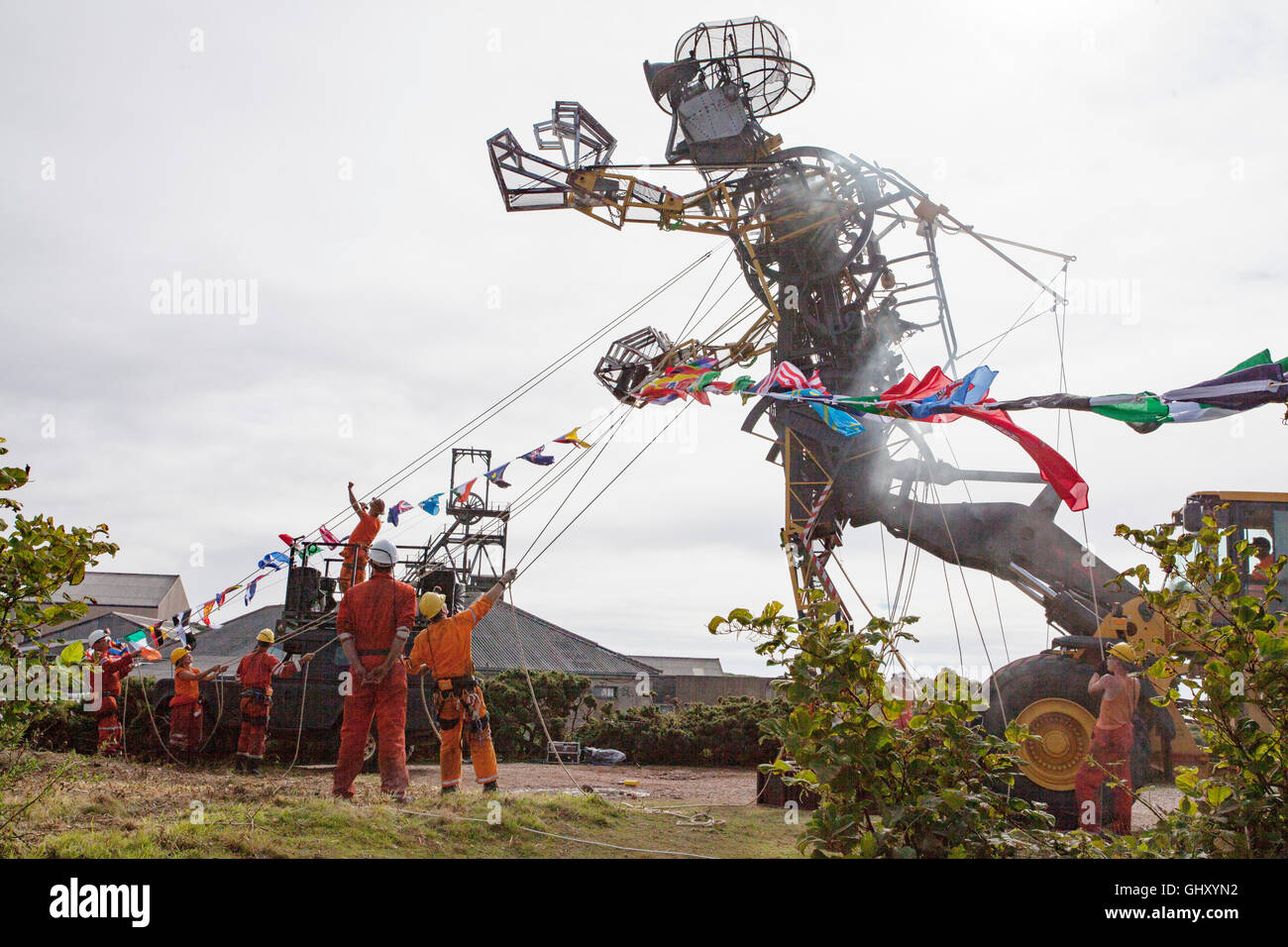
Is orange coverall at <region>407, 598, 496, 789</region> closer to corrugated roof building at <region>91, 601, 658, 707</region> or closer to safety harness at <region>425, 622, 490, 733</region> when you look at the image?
safety harness at <region>425, 622, 490, 733</region>

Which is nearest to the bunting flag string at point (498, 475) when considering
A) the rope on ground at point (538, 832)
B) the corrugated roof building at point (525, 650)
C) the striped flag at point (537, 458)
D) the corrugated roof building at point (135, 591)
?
the striped flag at point (537, 458)

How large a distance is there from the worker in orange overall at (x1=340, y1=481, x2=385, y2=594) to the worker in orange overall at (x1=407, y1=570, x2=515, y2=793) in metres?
1.73

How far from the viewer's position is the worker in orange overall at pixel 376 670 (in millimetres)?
7250

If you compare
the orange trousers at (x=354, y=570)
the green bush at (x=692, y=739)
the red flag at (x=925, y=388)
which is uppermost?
the red flag at (x=925, y=388)

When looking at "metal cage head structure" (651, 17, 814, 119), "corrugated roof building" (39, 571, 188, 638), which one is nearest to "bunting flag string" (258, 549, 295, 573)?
"metal cage head structure" (651, 17, 814, 119)

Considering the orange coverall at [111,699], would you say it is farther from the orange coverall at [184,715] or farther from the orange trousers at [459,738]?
the orange trousers at [459,738]

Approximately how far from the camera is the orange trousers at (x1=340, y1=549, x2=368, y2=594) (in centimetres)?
1015

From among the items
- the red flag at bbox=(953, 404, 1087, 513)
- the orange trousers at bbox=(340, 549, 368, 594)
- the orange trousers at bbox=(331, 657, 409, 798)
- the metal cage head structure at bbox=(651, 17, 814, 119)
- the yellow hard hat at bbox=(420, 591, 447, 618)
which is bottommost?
the orange trousers at bbox=(331, 657, 409, 798)

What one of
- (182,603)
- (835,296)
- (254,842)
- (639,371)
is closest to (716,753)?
(639,371)

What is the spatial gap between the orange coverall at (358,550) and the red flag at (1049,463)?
623 centimetres

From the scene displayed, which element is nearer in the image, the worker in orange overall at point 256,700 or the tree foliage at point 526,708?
the worker in orange overall at point 256,700

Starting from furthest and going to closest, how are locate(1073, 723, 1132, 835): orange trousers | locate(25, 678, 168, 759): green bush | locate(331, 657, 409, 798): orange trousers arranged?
locate(25, 678, 168, 759): green bush < locate(1073, 723, 1132, 835): orange trousers < locate(331, 657, 409, 798): orange trousers

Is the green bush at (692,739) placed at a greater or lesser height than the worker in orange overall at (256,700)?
lesser
